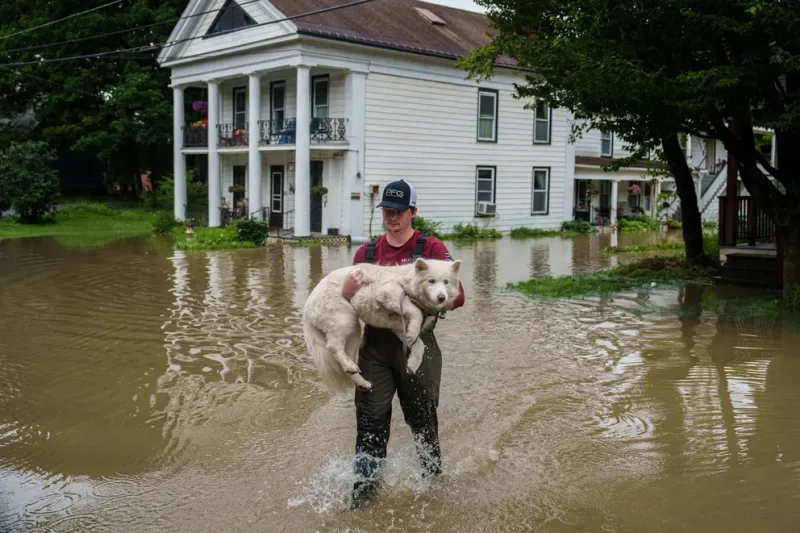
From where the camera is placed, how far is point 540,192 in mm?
34125

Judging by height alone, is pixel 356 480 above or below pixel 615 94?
below

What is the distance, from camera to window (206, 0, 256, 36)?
28.5 metres

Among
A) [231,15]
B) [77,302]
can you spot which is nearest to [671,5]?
[77,302]

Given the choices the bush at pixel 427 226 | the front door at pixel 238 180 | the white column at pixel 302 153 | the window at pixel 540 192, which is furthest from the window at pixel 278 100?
the window at pixel 540 192

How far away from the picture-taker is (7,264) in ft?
63.5

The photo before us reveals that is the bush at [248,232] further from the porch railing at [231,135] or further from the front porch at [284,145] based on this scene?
the porch railing at [231,135]

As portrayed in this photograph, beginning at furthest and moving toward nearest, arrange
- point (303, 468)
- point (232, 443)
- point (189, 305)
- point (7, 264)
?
point (7, 264) → point (189, 305) → point (232, 443) → point (303, 468)

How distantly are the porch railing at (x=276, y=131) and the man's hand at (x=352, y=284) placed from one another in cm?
2322

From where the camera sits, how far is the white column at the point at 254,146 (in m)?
28.2

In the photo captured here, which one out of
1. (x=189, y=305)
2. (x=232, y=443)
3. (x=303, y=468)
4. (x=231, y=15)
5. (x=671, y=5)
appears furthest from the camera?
(x=231, y=15)

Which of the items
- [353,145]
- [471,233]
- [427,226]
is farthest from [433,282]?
[471,233]

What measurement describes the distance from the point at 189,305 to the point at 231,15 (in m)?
18.6

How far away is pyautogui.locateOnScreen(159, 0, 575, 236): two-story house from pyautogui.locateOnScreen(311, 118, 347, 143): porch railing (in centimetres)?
4

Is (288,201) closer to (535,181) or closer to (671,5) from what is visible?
(535,181)
